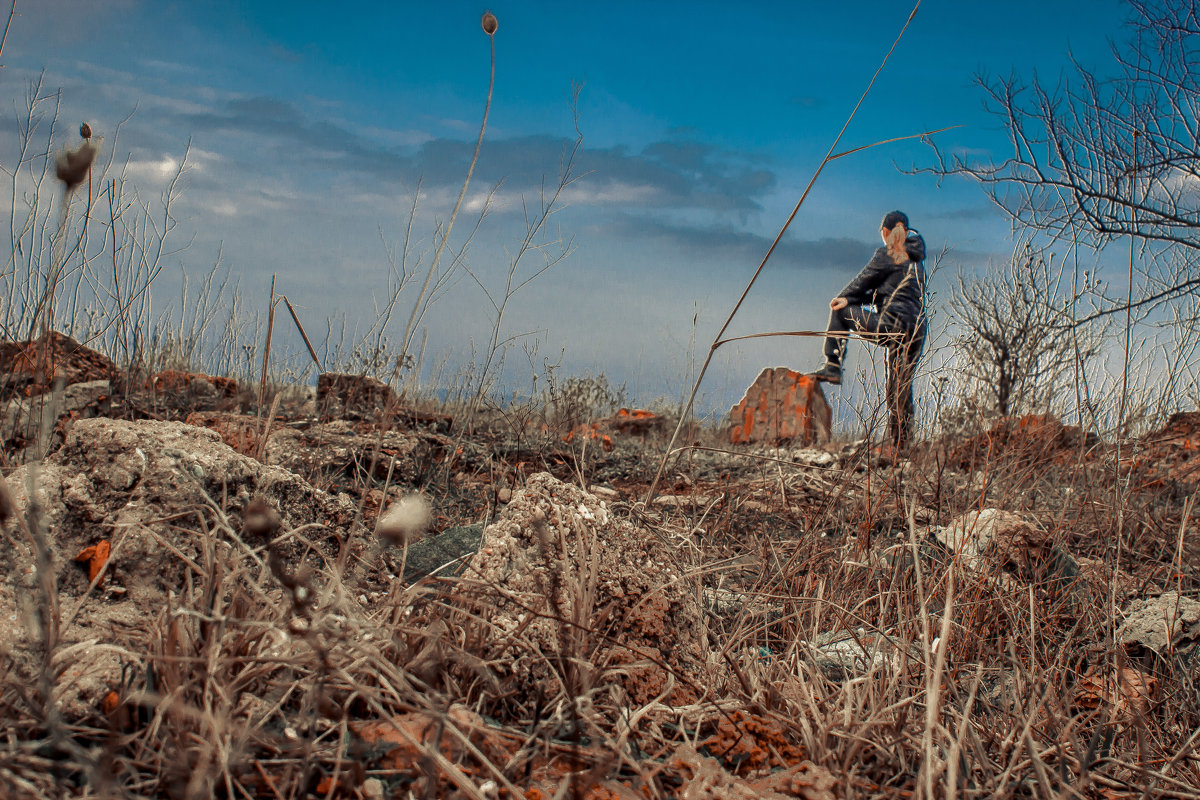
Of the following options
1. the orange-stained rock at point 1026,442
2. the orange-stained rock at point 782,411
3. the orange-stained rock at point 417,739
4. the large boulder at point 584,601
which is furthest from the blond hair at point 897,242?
the orange-stained rock at point 417,739

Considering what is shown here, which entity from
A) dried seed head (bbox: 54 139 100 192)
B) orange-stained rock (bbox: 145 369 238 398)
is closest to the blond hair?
orange-stained rock (bbox: 145 369 238 398)

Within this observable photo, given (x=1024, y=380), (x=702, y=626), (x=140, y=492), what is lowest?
(x=702, y=626)

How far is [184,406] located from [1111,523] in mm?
5381

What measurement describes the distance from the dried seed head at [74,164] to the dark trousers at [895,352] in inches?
49.4

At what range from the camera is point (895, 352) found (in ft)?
11.1

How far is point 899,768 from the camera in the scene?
4.00ft

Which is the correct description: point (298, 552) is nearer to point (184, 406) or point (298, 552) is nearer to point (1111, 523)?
point (1111, 523)

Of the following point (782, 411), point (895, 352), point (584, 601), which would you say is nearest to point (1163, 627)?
point (895, 352)

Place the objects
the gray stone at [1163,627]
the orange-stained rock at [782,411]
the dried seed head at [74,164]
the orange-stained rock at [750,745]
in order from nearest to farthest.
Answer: the dried seed head at [74,164] < the orange-stained rock at [750,745] < the gray stone at [1163,627] < the orange-stained rock at [782,411]

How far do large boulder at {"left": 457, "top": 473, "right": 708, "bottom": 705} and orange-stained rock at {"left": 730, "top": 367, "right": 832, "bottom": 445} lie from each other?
8.50 meters

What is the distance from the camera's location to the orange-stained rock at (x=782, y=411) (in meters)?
10.1

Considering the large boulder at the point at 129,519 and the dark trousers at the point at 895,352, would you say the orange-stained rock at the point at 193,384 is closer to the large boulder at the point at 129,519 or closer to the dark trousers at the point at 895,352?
the large boulder at the point at 129,519

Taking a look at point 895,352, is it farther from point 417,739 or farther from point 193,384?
point 193,384

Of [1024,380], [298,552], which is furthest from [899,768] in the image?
[1024,380]
